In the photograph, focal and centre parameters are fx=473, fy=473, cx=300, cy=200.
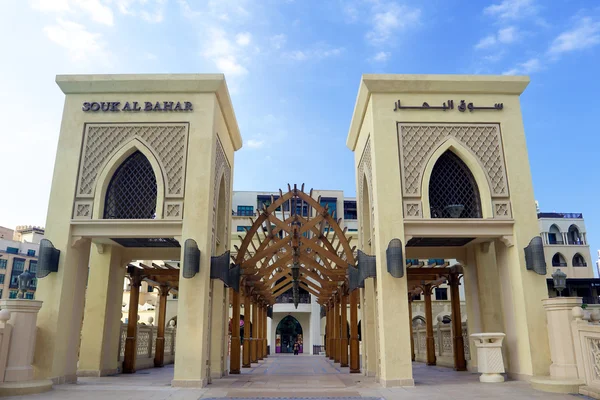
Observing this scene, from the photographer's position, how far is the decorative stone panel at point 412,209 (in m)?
10.3

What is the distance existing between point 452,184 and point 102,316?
9.59 metres

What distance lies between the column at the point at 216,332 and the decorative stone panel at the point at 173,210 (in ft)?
7.72

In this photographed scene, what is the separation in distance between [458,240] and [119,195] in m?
8.43

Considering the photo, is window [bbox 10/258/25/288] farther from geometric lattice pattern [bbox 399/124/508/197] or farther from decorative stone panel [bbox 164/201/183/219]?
geometric lattice pattern [bbox 399/124/508/197]

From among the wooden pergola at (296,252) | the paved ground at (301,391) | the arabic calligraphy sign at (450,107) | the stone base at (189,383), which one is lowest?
the paved ground at (301,391)

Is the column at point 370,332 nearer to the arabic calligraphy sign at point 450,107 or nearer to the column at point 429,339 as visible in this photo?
the arabic calligraphy sign at point 450,107

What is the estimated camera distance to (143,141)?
35.3 feet

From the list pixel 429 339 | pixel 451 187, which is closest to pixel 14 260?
pixel 429 339

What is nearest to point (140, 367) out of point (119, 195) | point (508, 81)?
point (119, 195)

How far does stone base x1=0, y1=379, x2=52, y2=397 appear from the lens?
26.9 feet

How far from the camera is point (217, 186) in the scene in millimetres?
11734

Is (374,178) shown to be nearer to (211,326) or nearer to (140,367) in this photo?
(211,326)

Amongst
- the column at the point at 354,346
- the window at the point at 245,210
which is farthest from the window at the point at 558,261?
the column at the point at 354,346

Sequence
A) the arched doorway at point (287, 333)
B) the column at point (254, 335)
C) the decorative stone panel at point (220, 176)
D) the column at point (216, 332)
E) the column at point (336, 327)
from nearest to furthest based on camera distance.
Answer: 1. the decorative stone panel at point (220, 176)
2. the column at point (216, 332)
3. the column at point (336, 327)
4. the column at point (254, 335)
5. the arched doorway at point (287, 333)
